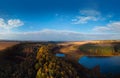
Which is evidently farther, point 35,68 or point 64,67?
point 35,68

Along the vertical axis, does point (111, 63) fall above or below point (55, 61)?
below

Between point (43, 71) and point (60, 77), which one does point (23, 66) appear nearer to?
point (43, 71)

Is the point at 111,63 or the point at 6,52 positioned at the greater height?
the point at 6,52

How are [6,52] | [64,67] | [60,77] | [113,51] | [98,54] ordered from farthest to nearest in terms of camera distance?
[113,51] → [98,54] → [6,52] → [64,67] → [60,77]

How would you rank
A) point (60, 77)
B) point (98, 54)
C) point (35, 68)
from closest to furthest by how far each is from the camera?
point (60, 77) < point (35, 68) < point (98, 54)

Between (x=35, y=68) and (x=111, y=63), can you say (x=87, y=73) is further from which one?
(x=111, y=63)

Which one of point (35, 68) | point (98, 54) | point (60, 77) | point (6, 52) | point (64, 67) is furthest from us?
point (98, 54)

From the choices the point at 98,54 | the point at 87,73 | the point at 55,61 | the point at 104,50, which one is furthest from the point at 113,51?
the point at 55,61

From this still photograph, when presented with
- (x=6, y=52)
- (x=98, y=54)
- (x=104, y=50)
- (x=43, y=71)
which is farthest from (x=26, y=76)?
(x=104, y=50)

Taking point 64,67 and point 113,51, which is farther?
point 113,51
